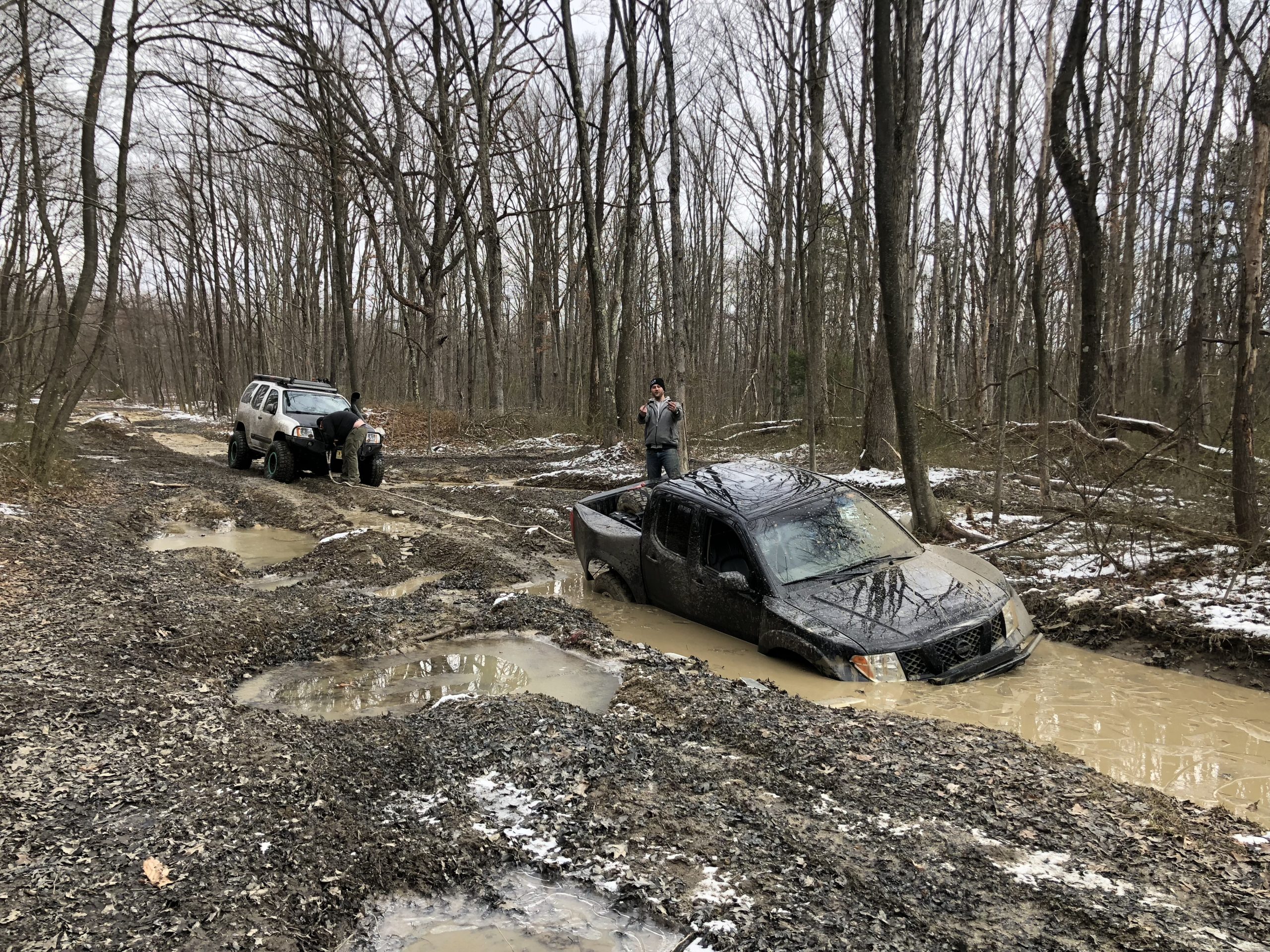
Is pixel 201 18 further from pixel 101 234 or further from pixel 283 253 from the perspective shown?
pixel 283 253

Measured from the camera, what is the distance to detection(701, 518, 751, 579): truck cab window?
6.30 metres

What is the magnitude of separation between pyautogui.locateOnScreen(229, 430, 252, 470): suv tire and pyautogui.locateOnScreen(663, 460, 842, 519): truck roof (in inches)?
528

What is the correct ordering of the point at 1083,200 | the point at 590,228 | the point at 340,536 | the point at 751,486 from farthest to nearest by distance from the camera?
the point at 590,228, the point at 1083,200, the point at 340,536, the point at 751,486

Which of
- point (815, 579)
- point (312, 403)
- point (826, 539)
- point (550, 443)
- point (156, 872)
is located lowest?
point (156, 872)

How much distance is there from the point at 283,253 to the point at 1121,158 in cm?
3753

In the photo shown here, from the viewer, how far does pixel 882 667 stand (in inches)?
202

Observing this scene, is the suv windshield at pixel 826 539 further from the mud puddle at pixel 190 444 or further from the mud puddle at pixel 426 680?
the mud puddle at pixel 190 444

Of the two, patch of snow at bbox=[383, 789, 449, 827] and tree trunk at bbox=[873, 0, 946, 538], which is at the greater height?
tree trunk at bbox=[873, 0, 946, 538]

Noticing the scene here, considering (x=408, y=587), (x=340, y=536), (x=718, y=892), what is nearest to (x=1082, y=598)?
(x=718, y=892)

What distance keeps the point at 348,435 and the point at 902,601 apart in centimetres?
1202

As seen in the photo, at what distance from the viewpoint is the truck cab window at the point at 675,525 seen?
269 inches

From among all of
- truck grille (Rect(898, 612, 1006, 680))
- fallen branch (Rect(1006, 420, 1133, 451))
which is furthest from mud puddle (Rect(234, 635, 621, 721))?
fallen branch (Rect(1006, 420, 1133, 451))

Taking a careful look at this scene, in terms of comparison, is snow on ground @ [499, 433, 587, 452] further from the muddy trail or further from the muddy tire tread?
the muddy trail

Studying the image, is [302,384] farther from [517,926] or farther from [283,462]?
[517,926]
